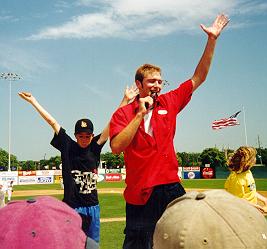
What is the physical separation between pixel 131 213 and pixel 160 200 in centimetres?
26

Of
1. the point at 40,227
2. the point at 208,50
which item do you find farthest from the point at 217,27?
the point at 40,227

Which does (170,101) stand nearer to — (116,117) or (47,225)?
(116,117)

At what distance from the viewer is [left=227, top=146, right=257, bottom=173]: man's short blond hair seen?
6.13 metres

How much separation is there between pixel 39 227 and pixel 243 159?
17.4 ft

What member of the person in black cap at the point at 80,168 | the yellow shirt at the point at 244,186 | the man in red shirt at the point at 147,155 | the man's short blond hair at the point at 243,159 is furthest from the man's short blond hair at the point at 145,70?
the yellow shirt at the point at 244,186

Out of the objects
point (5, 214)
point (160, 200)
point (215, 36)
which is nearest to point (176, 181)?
point (160, 200)

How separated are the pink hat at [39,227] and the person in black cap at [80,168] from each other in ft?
12.4

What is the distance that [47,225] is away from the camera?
4.13ft

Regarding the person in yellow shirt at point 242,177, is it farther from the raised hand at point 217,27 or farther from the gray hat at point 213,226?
→ the gray hat at point 213,226

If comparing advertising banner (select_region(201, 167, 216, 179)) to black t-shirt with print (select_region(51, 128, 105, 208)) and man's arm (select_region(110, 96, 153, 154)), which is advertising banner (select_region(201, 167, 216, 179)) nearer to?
black t-shirt with print (select_region(51, 128, 105, 208))

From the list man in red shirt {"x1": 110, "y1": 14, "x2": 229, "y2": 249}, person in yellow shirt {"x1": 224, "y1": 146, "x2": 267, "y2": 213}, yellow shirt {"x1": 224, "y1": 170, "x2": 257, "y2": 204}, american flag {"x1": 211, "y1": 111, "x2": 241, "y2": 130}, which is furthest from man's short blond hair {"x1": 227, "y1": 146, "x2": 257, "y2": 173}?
american flag {"x1": 211, "y1": 111, "x2": 241, "y2": 130}

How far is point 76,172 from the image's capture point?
17.2ft

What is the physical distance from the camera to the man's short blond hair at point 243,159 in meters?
6.13

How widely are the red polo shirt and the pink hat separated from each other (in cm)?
193
